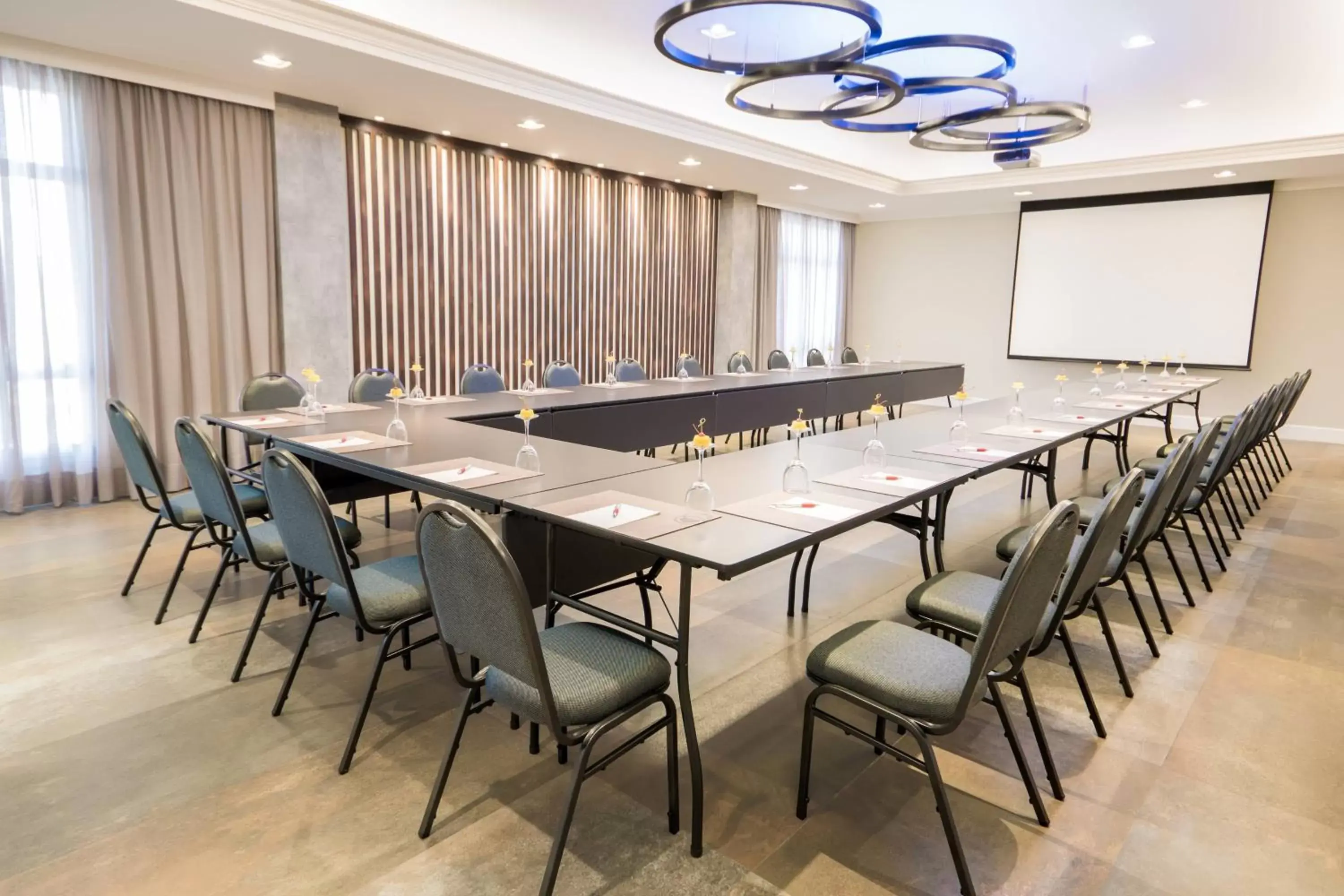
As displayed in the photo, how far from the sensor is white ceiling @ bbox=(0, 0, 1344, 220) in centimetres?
430

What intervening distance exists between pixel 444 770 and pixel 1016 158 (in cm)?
689

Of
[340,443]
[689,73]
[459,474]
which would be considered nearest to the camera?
[459,474]

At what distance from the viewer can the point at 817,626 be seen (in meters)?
3.22

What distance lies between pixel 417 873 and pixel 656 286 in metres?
7.64

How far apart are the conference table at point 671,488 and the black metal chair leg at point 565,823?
0.28m

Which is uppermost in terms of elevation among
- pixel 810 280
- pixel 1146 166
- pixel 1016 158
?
pixel 1146 166

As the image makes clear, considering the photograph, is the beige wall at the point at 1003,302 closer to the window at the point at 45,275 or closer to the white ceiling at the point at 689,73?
the white ceiling at the point at 689,73

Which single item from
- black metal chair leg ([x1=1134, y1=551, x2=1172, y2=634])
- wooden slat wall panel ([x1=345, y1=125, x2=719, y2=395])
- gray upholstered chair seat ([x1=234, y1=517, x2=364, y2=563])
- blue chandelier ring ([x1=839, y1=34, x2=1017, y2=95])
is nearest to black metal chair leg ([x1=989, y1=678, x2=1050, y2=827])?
black metal chair leg ([x1=1134, y1=551, x2=1172, y2=634])

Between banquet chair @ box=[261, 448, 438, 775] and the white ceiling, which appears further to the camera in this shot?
the white ceiling

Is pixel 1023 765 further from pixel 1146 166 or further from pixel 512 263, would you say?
pixel 1146 166

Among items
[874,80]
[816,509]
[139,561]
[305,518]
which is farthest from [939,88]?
[139,561]

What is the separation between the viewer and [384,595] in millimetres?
2213

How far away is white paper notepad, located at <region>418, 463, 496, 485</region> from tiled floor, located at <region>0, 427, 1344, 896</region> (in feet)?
2.44

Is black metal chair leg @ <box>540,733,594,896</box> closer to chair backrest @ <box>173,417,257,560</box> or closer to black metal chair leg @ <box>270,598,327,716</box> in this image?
black metal chair leg @ <box>270,598,327,716</box>
